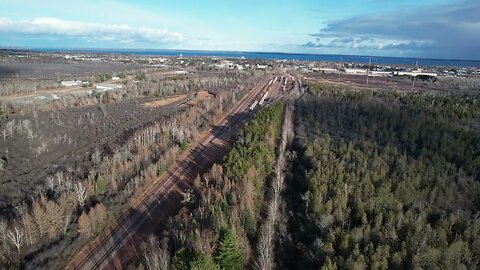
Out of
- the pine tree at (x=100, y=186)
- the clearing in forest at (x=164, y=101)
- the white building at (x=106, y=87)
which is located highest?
the white building at (x=106, y=87)

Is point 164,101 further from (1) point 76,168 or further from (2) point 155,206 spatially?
(2) point 155,206

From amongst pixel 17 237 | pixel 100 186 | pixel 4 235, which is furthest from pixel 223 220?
pixel 100 186

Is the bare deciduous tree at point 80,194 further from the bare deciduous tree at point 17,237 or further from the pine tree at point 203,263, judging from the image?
the pine tree at point 203,263

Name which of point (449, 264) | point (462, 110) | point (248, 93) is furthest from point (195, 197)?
point (248, 93)

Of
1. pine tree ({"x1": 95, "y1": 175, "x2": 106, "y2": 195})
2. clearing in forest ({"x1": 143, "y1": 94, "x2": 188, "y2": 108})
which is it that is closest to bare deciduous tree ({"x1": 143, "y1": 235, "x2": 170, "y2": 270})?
pine tree ({"x1": 95, "y1": 175, "x2": 106, "y2": 195})

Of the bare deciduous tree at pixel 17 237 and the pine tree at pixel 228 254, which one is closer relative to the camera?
the pine tree at pixel 228 254

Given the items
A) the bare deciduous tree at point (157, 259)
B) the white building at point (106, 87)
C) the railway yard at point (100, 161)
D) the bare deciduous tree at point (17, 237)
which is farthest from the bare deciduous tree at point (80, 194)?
the white building at point (106, 87)

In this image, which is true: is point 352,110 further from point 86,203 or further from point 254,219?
point 86,203
